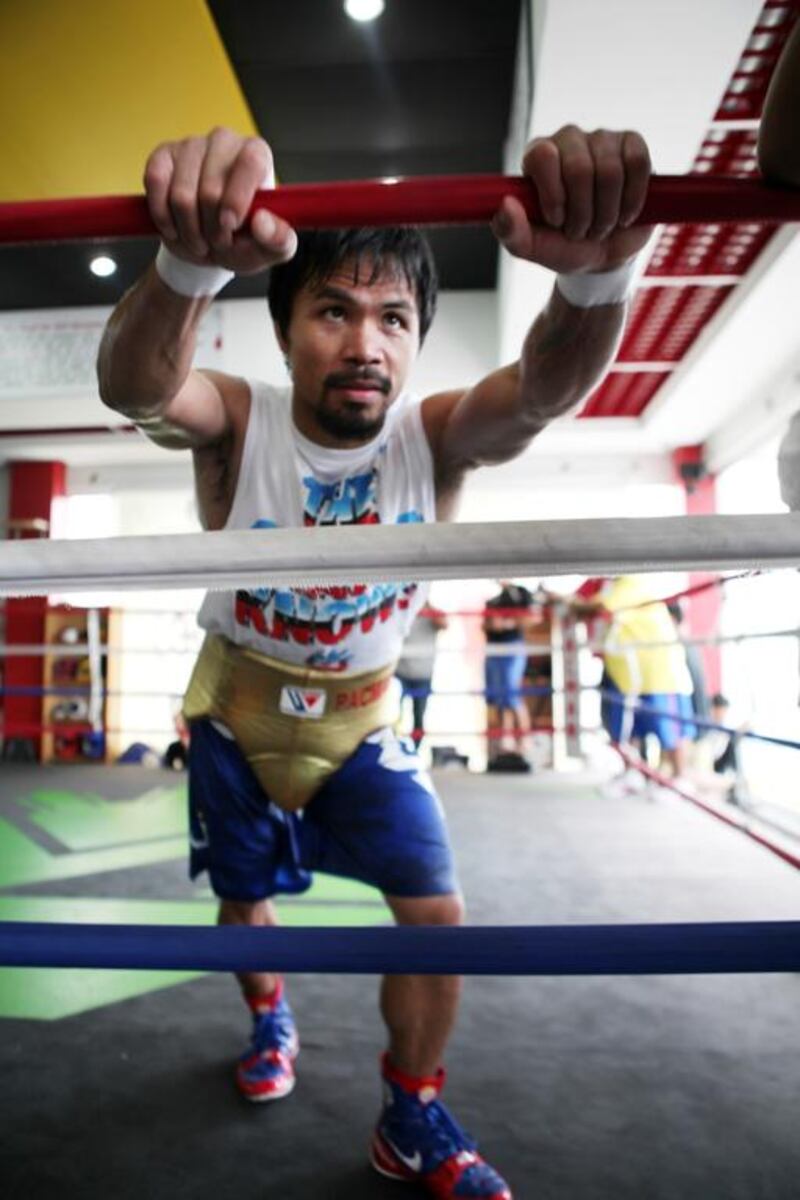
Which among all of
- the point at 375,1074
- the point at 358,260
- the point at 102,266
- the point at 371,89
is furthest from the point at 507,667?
the point at 358,260

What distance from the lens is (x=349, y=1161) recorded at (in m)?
1.04

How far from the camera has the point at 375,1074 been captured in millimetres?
1263

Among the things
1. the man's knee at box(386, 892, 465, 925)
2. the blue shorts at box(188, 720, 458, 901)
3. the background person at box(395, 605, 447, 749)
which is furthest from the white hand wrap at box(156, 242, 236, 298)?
the background person at box(395, 605, 447, 749)

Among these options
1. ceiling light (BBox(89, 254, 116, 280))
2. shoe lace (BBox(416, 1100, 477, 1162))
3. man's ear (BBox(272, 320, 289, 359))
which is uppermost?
ceiling light (BBox(89, 254, 116, 280))

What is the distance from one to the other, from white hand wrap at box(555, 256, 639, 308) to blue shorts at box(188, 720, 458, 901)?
67 centimetres

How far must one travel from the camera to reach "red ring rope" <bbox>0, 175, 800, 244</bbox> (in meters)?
0.59

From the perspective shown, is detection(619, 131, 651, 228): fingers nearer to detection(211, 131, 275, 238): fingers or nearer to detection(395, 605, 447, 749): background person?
detection(211, 131, 275, 238): fingers

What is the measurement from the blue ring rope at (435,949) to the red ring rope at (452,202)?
1.70ft

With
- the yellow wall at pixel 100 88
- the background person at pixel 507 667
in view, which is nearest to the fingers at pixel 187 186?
the yellow wall at pixel 100 88

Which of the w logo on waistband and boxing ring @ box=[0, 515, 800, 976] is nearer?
boxing ring @ box=[0, 515, 800, 976]

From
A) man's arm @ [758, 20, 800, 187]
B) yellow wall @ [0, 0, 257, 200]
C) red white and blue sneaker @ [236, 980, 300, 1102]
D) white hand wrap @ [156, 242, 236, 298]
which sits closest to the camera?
man's arm @ [758, 20, 800, 187]

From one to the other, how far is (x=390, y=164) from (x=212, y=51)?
1.18m

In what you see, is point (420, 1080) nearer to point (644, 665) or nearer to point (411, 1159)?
point (411, 1159)

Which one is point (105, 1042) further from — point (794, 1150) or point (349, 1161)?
point (794, 1150)
